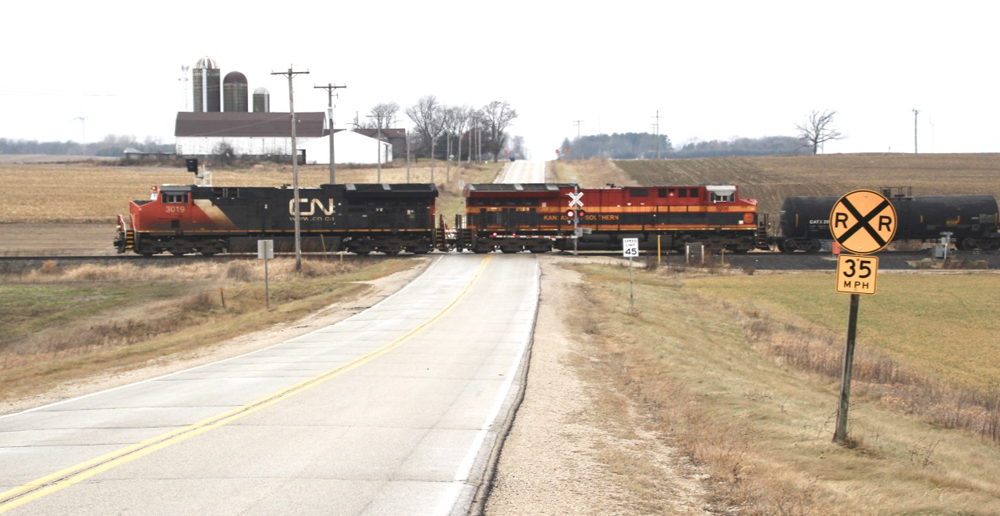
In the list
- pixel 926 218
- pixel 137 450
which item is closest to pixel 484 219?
pixel 926 218

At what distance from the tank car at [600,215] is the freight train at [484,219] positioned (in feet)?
0.19

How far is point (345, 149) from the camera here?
122688 millimetres

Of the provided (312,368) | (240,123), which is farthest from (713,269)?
(240,123)

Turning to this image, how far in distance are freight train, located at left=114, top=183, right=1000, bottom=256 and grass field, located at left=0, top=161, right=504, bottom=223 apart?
25.3 meters

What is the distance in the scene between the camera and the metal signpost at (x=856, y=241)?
34.3ft

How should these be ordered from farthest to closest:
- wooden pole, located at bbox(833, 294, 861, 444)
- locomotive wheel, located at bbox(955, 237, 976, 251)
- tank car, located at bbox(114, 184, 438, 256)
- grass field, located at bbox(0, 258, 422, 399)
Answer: locomotive wheel, located at bbox(955, 237, 976, 251) < tank car, located at bbox(114, 184, 438, 256) < grass field, located at bbox(0, 258, 422, 399) < wooden pole, located at bbox(833, 294, 861, 444)

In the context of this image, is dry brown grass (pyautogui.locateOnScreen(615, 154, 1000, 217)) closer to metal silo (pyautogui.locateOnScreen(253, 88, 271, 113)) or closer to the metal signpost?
metal silo (pyautogui.locateOnScreen(253, 88, 271, 113))

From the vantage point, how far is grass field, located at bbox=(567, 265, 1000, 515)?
8.76m

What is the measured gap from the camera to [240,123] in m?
123

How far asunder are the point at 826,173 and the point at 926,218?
223 ft

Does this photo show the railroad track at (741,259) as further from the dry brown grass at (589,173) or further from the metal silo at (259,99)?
the metal silo at (259,99)

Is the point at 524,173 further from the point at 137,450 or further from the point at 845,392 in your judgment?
the point at 137,450

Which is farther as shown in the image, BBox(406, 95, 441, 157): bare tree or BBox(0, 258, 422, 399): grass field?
BBox(406, 95, 441, 157): bare tree

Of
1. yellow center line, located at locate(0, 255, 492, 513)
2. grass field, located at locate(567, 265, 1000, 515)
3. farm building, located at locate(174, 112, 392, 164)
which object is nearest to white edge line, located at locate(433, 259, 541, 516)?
grass field, located at locate(567, 265, 1000, 515)
